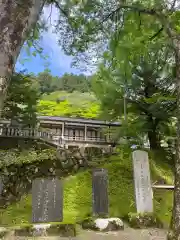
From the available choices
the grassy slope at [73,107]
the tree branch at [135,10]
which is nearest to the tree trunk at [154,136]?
the tree branch at [135,10]

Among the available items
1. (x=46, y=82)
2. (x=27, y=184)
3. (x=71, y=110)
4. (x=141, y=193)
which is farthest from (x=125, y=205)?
(x=46, y=82)

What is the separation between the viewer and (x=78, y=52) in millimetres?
7125

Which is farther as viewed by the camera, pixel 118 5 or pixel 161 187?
pixel 161 187

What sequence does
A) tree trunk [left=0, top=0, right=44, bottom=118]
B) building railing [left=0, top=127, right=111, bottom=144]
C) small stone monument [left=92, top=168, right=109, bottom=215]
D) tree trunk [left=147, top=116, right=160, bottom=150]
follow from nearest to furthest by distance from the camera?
tree trunk [left=0, top=0, right=44, bottom=118], small stone monument [left=92, top=168, right=109, bottom=215], tree trunk [left=147, top=116, right=160, bottom=150], building railing [left=0, top=127, right=111, bottom=144]

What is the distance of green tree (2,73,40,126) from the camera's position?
1357cm

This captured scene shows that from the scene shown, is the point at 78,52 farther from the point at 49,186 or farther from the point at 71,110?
the point at 71,110

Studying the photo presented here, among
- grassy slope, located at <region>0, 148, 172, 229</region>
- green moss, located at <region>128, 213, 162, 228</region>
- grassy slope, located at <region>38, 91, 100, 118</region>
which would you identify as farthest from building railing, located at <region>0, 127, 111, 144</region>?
green moss, located at <region>128, 213, 162, 228</region>

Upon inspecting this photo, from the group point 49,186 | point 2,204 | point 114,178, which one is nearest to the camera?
point 49,186

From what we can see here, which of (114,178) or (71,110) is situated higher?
(71,110)

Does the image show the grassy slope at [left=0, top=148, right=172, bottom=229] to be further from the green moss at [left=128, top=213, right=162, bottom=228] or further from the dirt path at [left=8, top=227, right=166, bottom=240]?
the dirt path at [left=8, top=227, right=166, bottom=240]

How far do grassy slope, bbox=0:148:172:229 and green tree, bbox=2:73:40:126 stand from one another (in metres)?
5.61

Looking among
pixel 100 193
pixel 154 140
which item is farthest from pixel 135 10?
pixel 154 140

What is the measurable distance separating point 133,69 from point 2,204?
29.0ft

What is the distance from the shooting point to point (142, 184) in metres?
7.84
